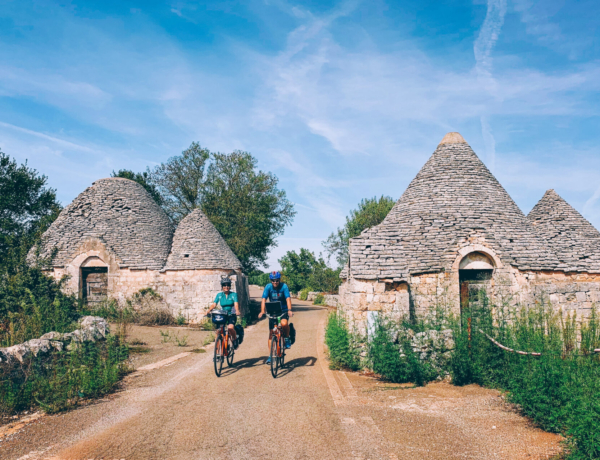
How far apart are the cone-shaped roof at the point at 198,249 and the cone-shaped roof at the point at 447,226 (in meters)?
8.19

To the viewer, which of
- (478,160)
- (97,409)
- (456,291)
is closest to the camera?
(97,409)

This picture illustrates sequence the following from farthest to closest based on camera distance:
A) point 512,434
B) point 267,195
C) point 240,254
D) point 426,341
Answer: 1. point 267,195
2. point 240,254
3. point 426,341
4. point 512,434

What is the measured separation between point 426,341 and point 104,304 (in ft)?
47.8

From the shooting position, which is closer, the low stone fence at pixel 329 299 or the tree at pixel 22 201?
the tree at pixel 22 201

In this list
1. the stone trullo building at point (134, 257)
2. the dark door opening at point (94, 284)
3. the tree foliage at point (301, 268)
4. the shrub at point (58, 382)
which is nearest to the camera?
the shrub at point (58, 382)

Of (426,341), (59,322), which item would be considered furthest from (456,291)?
(59,322)

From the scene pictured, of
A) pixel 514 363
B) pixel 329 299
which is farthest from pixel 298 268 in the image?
pixel 514 363

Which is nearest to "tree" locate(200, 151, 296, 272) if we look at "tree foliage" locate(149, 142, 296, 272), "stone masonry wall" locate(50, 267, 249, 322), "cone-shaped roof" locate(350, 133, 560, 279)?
"tree foliage" locate(149, 142, 296, 272)

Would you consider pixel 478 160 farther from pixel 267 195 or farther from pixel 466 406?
pixel 267 195

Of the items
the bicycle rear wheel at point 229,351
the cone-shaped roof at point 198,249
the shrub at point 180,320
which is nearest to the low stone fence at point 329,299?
the cone-shaped roof at point 198,249

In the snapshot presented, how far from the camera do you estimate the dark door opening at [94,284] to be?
699 inches

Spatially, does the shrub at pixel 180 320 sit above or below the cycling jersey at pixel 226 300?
below

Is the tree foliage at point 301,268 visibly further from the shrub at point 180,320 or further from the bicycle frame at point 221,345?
the bicycle frame at point 221,345

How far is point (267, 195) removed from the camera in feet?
94.3
